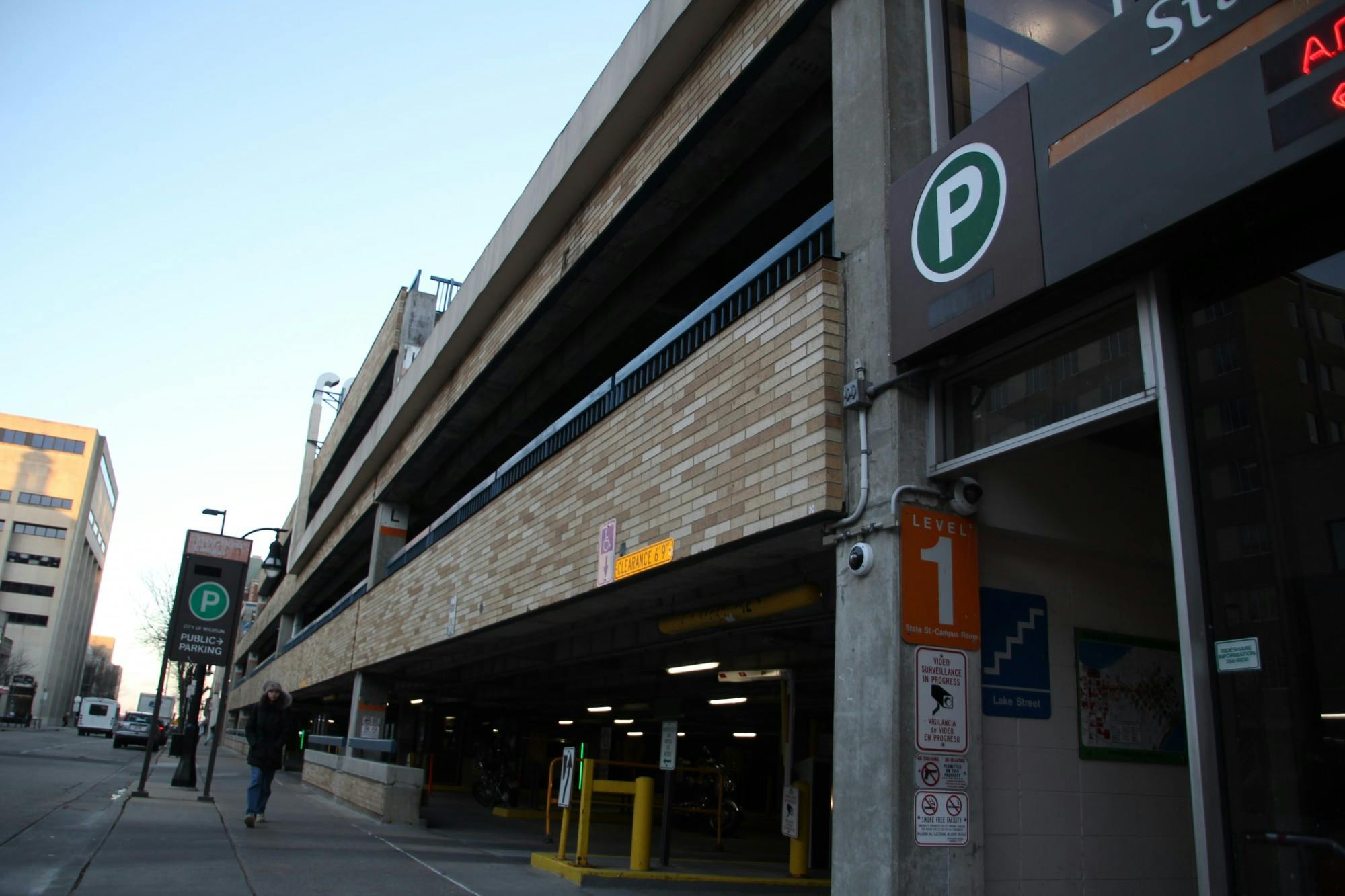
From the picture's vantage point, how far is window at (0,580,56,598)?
293ft

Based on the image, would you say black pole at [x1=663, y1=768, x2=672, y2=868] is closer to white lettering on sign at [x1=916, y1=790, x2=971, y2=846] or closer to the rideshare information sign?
white lettering on sign at [x1=916, y1=790, x2=971, y2=846]

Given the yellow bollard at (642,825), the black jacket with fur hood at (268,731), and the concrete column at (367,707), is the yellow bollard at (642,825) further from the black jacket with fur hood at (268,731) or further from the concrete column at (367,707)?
the concrete column at (367,707)

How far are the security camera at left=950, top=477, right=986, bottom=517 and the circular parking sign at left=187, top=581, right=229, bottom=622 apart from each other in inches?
540

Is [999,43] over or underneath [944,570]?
over

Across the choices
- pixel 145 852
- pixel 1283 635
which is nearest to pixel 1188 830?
pixel 1283 635

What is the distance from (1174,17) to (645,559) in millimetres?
5699

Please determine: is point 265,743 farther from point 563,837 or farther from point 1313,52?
point 1313,52

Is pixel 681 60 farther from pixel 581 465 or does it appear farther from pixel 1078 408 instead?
pixel 1078 408

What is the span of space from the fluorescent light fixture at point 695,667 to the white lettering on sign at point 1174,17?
9.94 m

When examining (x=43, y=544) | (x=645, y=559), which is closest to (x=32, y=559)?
(x=43, y=544)

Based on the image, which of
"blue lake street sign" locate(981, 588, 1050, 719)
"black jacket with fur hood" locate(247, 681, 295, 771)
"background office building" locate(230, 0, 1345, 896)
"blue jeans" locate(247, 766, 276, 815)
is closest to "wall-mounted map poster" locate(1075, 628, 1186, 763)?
"background office building" locate(230, 0, 1345, 896)

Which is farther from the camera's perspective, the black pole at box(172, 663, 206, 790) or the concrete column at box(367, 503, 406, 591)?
the concrete column at box(367, 503, 406, 591)

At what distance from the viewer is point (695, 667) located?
46.3 ft

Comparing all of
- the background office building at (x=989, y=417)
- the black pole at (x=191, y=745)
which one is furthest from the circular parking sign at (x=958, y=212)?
the black pole at (x=191, y=745)
